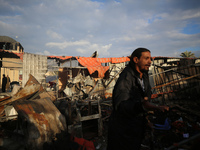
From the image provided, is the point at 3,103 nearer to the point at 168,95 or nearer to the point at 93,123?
the point at 93,123

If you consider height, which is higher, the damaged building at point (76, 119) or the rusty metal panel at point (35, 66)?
the rusty metal panel at point (35, 66)

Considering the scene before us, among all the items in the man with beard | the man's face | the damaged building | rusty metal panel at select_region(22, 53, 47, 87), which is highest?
rusty metal panel at select_region(22, 53, 47, 87)

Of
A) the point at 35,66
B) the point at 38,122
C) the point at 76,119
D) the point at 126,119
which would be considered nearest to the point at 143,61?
the point at 126,119

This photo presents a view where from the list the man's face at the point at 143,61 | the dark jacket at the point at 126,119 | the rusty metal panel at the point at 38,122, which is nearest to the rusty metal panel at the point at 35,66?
the rusty metal panel at the point at 38,122

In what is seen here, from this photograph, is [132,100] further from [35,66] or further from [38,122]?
[35,66]

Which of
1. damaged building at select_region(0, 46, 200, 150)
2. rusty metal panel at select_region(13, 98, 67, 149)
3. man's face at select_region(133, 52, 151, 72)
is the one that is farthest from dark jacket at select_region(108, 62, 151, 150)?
rusty metal panel at select_region(13, 98, 67, 149)

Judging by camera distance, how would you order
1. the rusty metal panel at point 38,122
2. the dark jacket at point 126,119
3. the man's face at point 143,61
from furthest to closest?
the rusty metal panel at point 38,122, the man's face at point 143,61, the dark jacket at point 126,119

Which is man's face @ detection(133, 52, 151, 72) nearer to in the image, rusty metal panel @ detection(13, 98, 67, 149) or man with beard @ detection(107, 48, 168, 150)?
man with beard @ detection(107, 48, 168, 150)

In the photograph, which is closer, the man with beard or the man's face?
the man with beard

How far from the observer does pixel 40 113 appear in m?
3.02

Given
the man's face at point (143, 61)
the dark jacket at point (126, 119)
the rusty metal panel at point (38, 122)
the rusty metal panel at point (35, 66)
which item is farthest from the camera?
the rusty metal panel at point (35, 66)

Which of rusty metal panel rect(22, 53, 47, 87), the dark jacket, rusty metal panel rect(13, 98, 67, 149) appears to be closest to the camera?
the dark jacket

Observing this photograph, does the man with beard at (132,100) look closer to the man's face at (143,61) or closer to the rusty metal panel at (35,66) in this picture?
the man's face at (143,61)

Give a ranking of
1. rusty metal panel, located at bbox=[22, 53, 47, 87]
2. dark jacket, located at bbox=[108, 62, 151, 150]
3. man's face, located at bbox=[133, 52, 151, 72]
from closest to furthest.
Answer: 1. dark jacket, located at bbox=[108, 62, 151, 150]
2. man's face, located at bbox=[133, 52, 151, 72]
3. rusty metal panel, located at bbox=[22, 53, 47, 87]
